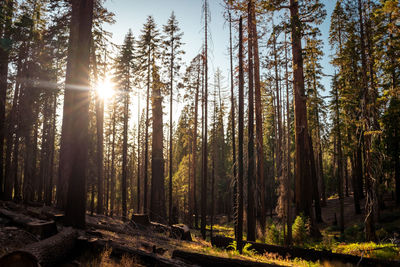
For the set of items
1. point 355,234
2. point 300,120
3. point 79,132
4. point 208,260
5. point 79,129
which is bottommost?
point 355,234

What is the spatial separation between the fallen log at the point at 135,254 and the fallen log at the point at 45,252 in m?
0.61

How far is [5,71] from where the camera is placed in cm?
1758

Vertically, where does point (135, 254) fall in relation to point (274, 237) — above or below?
above

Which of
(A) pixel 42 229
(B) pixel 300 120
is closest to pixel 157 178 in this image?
(B) pixel 300 120

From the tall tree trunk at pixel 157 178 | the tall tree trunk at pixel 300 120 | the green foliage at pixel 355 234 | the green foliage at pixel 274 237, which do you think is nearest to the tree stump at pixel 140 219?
the tall tree trunk at pixel 157 178

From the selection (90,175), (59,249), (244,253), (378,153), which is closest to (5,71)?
(90,175)

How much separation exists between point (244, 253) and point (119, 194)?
44.7 m

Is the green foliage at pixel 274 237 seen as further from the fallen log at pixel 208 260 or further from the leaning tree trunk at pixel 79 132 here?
the leaning tree trunk at pixel 79 132

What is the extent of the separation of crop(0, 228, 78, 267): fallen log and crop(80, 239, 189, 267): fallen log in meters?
0.61

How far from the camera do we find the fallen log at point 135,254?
6.09 metres

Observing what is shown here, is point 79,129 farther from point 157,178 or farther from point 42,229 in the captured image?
point 157,178

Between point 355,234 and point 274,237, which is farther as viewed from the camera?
point 355,234

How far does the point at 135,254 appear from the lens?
21.2ft

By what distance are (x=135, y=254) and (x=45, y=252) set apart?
6.93 feet
